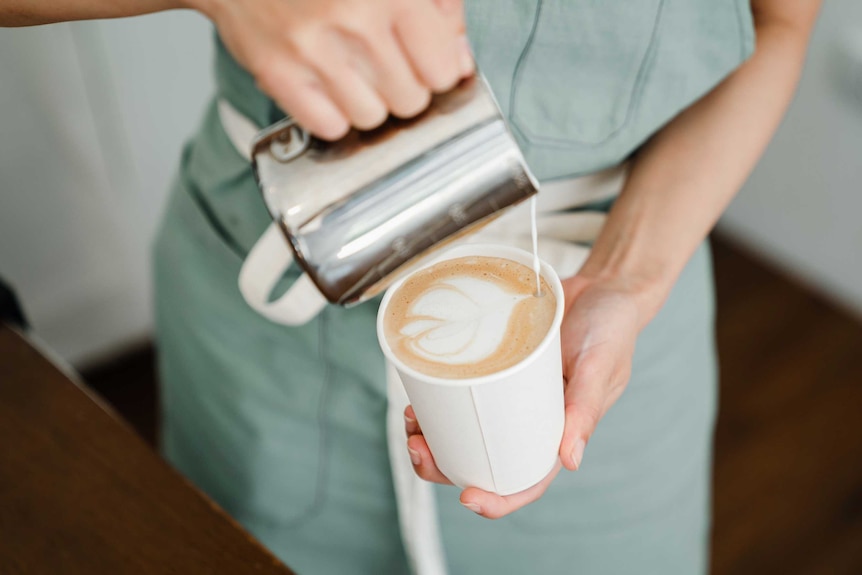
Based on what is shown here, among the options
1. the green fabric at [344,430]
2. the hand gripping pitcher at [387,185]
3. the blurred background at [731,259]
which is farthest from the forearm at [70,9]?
the blurred background at [731,259]

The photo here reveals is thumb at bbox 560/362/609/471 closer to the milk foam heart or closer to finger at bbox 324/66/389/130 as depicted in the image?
the milk foam heart

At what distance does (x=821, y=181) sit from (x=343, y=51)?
5.28 feet

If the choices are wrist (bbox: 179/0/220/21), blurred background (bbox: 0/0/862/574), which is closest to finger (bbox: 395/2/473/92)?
wrist (bbox: 179/0/220/21)

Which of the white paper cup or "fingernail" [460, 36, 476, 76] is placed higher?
"fingernail" [460, 36, 476, 76]

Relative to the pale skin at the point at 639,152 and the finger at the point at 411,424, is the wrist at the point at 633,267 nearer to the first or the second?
the pale skin at the point at 639,152

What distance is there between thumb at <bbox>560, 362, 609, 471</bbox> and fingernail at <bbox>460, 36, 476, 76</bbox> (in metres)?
0.25

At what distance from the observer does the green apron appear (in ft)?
2.17

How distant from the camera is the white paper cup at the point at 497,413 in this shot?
0.51 m

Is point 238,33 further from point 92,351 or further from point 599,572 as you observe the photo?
point 92,351

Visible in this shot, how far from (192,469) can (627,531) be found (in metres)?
0.51

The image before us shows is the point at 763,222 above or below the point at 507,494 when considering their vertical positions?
below

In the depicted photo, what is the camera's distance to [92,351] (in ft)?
5.98

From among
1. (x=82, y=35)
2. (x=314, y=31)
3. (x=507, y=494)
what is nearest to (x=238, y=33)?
(x=314, y=31)

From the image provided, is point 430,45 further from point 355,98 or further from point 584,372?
point 584,372
